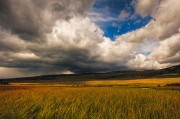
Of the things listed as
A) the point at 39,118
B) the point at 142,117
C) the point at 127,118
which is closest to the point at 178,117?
the point at 142,117

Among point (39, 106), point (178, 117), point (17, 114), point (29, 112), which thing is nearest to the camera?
point (178, 117)

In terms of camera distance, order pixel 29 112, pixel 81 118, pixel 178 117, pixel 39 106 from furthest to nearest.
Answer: pixel 39 106
pixel 29 112
pixel 178 117
pixel 81 118

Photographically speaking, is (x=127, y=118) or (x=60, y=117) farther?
(x=60, y=117)

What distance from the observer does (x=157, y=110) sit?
8273 mm

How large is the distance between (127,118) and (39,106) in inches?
175

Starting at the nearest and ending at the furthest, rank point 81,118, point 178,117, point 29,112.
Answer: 1. point 81,118
2. point 178,117
3. point 29,112

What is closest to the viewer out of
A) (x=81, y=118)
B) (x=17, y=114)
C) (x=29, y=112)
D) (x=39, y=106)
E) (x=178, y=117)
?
(x=81, y=118)

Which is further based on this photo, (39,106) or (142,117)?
(39,106)

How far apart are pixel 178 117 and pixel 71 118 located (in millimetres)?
3464

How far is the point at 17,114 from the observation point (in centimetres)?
738

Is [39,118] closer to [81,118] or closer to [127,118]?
[81,118]

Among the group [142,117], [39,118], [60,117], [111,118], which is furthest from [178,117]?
[39,118]

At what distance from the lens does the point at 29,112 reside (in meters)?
8.27

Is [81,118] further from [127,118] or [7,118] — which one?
[7,118]
